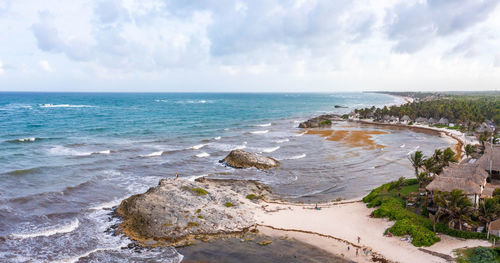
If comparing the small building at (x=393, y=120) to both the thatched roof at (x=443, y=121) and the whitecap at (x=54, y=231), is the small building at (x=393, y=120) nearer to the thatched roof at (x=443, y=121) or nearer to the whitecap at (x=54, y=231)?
the thatched roof at (x=443, y=121)

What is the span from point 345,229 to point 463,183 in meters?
11.1

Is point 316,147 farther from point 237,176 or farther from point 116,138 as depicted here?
point 116,138

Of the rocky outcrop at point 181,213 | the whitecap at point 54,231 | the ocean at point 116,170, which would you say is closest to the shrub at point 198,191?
the rocky outcrop at point 181,213

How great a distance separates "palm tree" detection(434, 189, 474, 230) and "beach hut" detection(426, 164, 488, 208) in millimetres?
1853

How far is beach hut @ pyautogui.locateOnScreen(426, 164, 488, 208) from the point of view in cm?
2784

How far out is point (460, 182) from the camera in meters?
28.8

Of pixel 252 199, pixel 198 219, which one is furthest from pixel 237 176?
pixel 198 219

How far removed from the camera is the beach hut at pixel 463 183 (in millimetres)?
27844

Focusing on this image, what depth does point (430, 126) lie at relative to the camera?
3556 inches

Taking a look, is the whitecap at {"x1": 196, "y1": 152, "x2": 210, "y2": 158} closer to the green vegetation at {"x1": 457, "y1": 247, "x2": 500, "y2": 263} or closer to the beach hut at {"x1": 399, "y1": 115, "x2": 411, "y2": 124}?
the green vegetation at {"x1": 457, "y1": 247, "x2": 500, "y2": 263}

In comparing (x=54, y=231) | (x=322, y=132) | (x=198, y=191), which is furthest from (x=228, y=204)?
(x=322, y=132)

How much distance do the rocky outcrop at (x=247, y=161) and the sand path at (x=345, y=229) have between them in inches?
574

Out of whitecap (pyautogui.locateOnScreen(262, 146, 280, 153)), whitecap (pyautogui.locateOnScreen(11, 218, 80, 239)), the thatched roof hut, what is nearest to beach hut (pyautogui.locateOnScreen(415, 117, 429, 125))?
the thatched roof hut

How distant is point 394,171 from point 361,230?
857 inches
